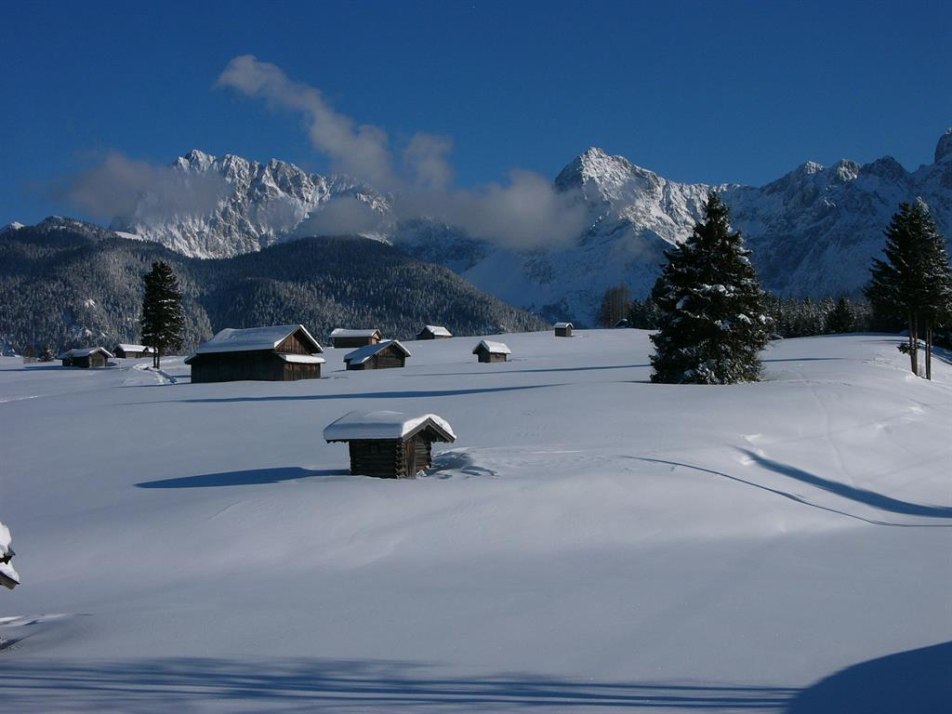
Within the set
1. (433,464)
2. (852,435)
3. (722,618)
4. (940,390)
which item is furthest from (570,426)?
(940,390)

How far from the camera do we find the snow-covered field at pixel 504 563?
27.1 feet

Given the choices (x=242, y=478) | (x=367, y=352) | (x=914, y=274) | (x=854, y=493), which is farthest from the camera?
(x=367, y=352)

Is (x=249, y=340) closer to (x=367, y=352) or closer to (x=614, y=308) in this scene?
(x=367, y=352)

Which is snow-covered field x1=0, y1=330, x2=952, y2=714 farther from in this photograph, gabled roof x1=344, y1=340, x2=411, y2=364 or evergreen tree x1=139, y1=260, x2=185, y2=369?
evergreen tree x1=139, y1=260, x2=185, y2=369

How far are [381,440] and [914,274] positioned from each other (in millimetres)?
39990

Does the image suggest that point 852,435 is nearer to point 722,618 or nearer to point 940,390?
point 940,390

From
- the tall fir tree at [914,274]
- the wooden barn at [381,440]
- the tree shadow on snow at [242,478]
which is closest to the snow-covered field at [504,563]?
the tree shadow on snow at [242,478]

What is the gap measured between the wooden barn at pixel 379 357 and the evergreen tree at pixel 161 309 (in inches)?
686

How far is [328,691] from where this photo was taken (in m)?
8.02

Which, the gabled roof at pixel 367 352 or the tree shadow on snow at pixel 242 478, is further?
the gabled roof at pixel 367 352

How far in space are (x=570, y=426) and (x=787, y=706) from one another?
69.0ft

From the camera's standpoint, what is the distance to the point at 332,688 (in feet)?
26.6

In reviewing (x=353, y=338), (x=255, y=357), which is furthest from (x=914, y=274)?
(x=353, y=338)

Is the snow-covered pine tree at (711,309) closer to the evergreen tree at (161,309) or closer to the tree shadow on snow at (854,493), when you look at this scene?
the tree shadow on snow at (854,493)
